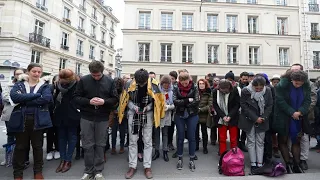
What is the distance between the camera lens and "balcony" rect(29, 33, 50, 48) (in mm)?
23438

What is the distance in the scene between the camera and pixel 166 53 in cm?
2189

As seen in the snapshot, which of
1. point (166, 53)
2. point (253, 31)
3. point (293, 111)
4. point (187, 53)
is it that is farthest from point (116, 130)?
point (253, 31)

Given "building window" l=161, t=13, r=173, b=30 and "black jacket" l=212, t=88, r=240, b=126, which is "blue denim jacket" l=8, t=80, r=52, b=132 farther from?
"building window" l=161, t=13, r=173, b=30

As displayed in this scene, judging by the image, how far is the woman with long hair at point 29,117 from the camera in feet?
11.8

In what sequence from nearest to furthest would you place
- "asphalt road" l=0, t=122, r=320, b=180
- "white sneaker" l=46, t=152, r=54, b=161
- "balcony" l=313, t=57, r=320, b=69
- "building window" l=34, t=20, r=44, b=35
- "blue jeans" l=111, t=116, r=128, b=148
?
"asphalt road" l=0, t=122, r=320, b=180, "white sneaker" l=46, t=152, r=54, b=161, "blue jeans" l=111, t=116, r=128, b=148, "balcony" l=313, t=57, r=320, b=69, "building window" l=34, t=20, r=44, b=35

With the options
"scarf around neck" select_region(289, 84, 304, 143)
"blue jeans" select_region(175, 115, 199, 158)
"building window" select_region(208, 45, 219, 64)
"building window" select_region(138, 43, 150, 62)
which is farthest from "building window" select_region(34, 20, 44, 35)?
"scarf around neck" select_region(289, 84, 304, 143)

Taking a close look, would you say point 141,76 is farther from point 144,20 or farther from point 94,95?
point 144,20

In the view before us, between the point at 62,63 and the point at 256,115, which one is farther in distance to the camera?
the point at 62,63

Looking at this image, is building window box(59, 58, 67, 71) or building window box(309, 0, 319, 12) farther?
building window box(59, 58, 67, 71)

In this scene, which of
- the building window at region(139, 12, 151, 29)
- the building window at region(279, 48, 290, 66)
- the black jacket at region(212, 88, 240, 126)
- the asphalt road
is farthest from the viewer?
the building window at region(279, 48, 290, 66)

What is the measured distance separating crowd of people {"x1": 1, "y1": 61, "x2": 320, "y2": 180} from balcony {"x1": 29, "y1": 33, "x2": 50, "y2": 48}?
75.3 ft

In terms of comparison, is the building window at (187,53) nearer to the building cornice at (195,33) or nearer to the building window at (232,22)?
the building cornice at (195,33)

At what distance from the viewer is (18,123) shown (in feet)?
11.8

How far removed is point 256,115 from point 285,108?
0.58 m
